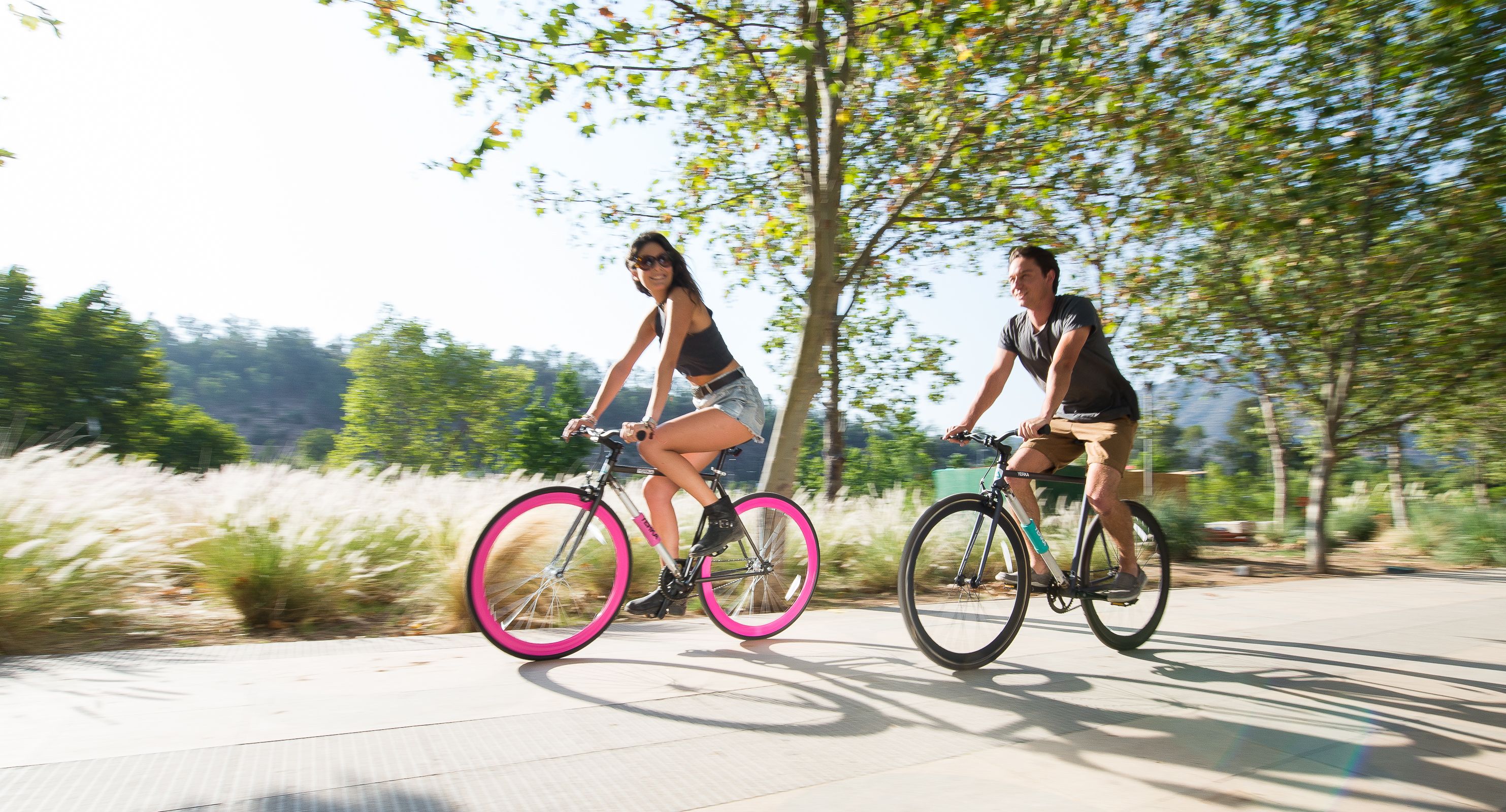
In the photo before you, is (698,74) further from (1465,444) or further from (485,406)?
(485,406)

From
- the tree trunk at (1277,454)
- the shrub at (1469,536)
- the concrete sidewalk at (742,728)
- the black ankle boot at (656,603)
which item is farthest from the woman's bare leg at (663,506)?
the shrub at (1469,536)

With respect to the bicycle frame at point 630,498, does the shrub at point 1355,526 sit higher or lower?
higher

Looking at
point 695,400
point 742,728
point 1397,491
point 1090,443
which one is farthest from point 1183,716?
point 1397,491

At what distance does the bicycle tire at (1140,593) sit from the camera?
4.62 metres

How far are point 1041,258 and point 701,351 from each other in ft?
6.03

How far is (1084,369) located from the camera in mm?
4516

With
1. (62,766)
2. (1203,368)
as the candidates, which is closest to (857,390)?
(1203,368)

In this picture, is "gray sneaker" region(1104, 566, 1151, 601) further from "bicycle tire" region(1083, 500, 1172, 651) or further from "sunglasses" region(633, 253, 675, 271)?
"sunglasses" region(633, 253, 675, 271)

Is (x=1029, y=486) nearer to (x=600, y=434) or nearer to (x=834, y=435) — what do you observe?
(x=600, y=434)

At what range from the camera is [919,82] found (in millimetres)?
7684

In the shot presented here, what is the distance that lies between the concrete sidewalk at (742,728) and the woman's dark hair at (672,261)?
6.00 ft

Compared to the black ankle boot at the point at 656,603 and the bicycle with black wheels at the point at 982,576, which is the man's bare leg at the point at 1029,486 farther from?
the black ankle boot at the point at 656,603

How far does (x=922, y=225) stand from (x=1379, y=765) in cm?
588

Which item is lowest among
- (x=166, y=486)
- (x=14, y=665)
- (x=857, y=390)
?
(x=14, y=665)
